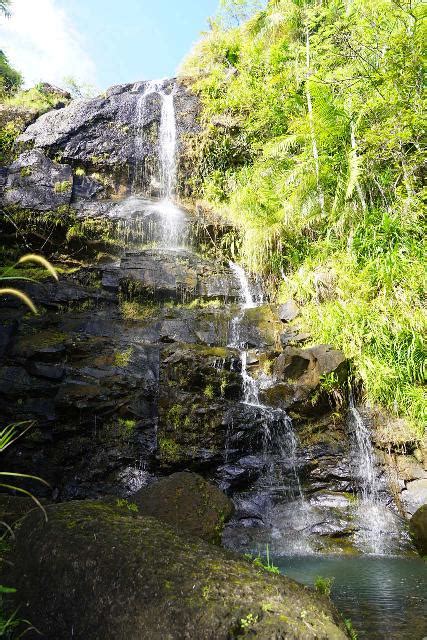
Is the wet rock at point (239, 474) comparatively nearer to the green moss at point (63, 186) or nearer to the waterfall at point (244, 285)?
the waterfall at point (244, 285)

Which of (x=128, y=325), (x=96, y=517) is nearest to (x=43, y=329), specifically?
(x=128, y=325)

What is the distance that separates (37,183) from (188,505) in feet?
32.4

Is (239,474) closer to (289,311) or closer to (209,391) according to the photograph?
(209,391)

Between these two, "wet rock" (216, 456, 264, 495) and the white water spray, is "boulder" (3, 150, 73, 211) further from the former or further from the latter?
"wet rock" (216, 456, 264, 495)

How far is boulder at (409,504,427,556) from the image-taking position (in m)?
5.29

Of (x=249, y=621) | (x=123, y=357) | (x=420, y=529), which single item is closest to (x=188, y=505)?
(x=249, y=621)

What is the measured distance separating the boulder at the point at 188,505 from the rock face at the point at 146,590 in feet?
6.18

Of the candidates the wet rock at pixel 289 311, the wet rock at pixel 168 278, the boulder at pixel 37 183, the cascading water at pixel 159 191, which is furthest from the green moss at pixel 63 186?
the wet rock at pixel 289 311

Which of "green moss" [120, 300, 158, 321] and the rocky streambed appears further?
"green moss" [120, 300, 158, 321]

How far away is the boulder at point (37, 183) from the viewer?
35.6ft

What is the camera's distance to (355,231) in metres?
9.23

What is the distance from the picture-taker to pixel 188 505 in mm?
4316

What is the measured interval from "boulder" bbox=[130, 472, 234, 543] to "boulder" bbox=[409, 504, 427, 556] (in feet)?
8.00

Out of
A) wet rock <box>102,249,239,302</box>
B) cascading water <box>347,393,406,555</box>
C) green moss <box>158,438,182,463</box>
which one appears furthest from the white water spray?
cascading water <box>347,393,406,555</box>
